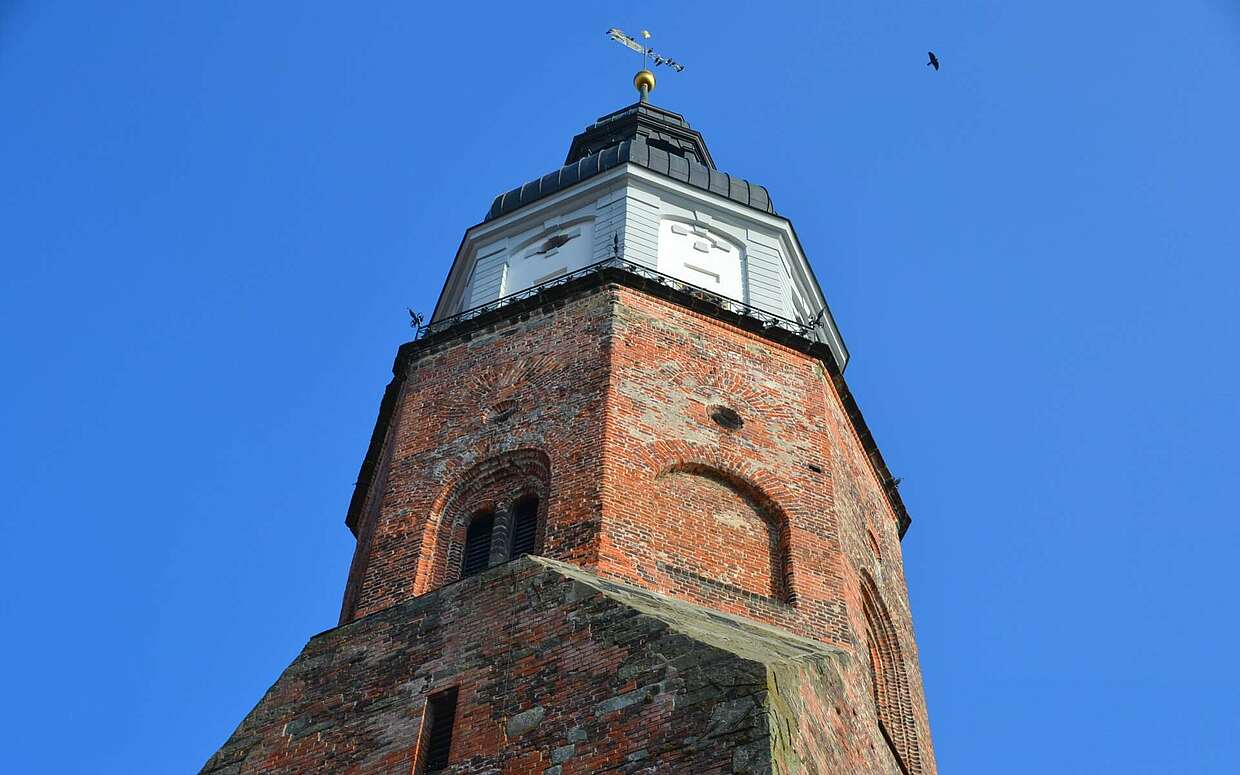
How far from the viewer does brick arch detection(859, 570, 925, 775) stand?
20.5 m

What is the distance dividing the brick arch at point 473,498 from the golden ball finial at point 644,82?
12.9 m

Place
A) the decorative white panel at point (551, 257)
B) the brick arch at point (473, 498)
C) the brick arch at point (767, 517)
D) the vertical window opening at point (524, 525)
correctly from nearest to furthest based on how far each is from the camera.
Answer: the brick arch at point (767, 517)
the vertical window opening at point (524, 525)
the brick arch at point (473, 498)
the decorative white panel at point (551, 257)

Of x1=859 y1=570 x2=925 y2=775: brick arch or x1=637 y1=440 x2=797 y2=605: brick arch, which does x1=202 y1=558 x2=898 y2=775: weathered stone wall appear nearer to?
x1=859 y1=570 x2=925 y2=775: brick arch

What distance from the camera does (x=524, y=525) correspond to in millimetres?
20047

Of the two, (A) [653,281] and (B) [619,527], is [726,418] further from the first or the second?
(B) [619,527]

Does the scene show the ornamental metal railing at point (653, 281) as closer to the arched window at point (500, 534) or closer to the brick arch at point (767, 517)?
the brick arch at point (767, 517)

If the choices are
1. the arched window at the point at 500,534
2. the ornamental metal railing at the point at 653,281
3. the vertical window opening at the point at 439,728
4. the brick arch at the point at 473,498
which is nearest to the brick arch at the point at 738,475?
the brick arch at the point at 473,498

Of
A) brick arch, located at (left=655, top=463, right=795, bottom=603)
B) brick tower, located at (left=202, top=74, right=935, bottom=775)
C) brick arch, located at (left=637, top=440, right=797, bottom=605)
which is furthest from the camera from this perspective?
brick arch, located at (left=637, top=440, right=797, bottom=605)

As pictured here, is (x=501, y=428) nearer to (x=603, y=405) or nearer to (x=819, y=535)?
(x=603, y=405)

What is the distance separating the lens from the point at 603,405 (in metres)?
20.6

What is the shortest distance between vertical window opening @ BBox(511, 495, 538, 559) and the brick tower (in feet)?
0.11

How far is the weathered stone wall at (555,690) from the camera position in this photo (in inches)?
585

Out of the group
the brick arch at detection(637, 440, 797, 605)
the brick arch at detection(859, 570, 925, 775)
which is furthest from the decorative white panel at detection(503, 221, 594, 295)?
the brick arch at detection(859, 570, 925, 775)

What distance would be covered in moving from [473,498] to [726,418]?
10.2 ft
